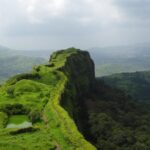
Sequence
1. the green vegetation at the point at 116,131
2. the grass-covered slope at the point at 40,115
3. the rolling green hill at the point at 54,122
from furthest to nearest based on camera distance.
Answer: the green vegetation at the point at 116,131 < the rolling green hill at the point at 54,122 < the grass-covered slope at the point at 40,115

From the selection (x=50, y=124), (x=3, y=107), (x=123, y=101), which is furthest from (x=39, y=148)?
(x=123, y=101)

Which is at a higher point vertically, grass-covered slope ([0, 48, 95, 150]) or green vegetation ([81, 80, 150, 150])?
grass-covered slope ([0, 48, 95, 150])

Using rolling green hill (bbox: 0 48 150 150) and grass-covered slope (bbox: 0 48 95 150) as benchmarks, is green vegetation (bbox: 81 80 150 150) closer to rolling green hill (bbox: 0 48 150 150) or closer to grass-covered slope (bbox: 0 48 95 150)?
rolling green hill (bbox: 0 48 150 150)

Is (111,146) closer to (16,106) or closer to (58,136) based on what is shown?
(16,106)

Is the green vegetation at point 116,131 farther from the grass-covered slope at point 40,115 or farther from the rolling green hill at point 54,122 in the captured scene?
the grass-covered slope at point 40,115

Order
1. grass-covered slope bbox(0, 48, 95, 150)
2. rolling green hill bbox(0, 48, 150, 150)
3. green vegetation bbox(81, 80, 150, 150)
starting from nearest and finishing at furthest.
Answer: grass-covered slope bbox(0, 48, 95, 150) → rolling green hill bbox(0, 48, 150, 150) → green vegetation bbox(81, 80, 150, 150)

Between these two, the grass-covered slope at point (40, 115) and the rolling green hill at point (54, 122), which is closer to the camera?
the grass-covered slope at point (40, 115)

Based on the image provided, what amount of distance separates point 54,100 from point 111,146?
17350mm

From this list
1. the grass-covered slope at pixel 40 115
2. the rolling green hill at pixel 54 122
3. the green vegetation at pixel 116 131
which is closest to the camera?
the grass-covered slope at pixel 40 115

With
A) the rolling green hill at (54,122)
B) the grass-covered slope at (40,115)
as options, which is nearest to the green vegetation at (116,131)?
the rolling green hill at (54,122)

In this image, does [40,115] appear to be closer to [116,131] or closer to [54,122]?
[54,122]

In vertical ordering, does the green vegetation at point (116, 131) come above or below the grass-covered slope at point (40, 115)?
below

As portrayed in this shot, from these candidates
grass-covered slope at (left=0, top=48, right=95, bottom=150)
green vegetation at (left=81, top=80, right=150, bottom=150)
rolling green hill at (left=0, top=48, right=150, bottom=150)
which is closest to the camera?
grass-covered slope at (left=0, top=48, right=95, bottom=150)

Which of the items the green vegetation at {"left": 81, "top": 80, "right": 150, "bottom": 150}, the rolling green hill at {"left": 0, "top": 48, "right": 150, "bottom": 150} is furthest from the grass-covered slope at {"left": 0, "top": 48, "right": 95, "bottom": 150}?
the green vegetation at {"left": 81, "top": 80, "right": 150, "bottom": 150}
